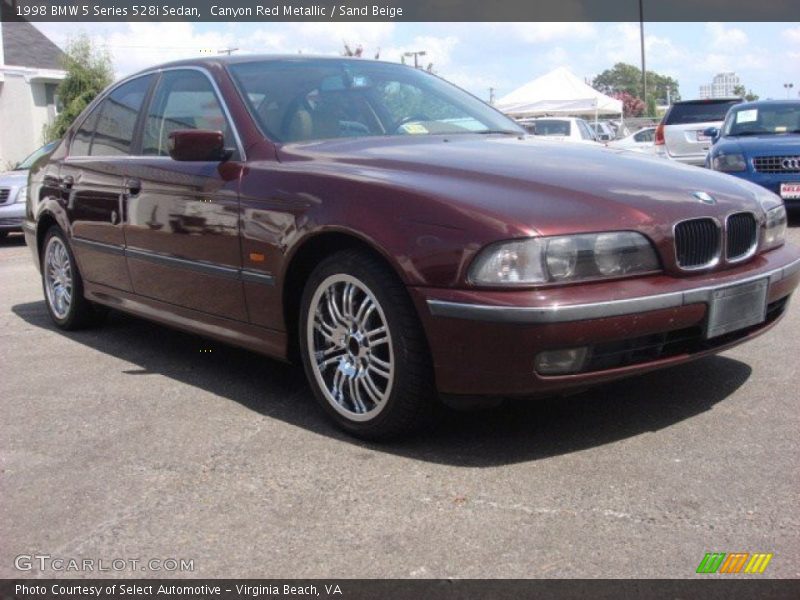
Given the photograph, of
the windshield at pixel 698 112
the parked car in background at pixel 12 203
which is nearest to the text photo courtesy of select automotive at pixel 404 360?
the parked car in background at pixel 12 203

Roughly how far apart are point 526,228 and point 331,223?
0.83 metres

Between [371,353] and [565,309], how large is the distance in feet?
2.80

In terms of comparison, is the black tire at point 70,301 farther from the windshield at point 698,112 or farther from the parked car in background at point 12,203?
the windshield at point 698,112

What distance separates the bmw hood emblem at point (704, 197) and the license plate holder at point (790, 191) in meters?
7.04

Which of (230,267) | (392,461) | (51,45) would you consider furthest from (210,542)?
(51,45)

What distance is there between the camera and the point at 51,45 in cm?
3009

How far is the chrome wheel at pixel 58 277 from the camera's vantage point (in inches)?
234

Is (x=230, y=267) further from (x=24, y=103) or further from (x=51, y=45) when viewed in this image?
(x=51, y=45)

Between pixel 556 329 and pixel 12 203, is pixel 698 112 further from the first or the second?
pixel 556 329

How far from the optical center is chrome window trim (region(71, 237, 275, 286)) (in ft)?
13.3

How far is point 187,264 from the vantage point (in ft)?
14.7

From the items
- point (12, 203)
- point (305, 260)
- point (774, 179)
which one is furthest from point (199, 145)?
point (12, 203)
